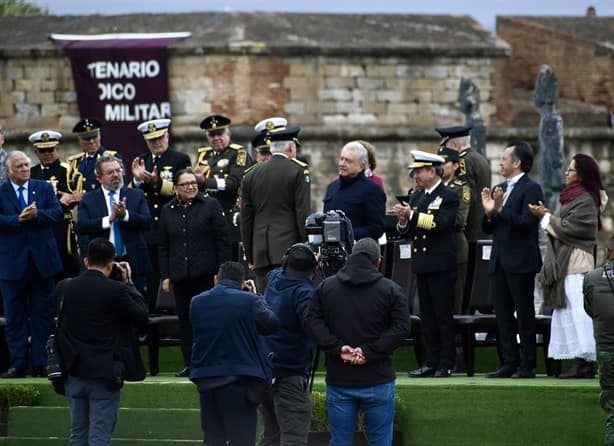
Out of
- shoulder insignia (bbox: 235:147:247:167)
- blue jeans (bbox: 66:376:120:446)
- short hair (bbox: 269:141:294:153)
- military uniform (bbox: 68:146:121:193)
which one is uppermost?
short hair (bbox: 269:141:294:153)

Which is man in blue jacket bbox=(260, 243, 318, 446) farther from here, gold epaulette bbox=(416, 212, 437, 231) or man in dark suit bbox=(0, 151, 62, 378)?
man in dark suit bbox=(0, 151, 62, 378)

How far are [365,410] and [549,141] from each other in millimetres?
16149

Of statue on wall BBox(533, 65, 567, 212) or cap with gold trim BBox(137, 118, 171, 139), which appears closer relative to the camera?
cap with gold trim BBox(137, 118, 171, 139)

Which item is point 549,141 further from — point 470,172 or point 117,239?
point 117,239

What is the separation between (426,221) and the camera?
1174cm

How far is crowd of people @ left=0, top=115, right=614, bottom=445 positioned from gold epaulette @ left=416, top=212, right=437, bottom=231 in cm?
2

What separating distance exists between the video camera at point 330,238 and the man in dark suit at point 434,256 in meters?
1.19

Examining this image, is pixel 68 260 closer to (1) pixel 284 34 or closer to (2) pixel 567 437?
(2) pixel 567 437

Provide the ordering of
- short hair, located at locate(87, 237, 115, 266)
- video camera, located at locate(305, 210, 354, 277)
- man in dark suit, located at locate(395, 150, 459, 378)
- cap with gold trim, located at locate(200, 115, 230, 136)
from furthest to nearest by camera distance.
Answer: cap with gold trim, located at locate(200, 115, 230, 136), man in dark suit, located at locate(395, 150, 459, 378), video camera, located at locate(305, 210, 354, 277), short hair, located at locate(87, 237, 115, 266)

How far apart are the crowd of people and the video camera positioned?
0.48m

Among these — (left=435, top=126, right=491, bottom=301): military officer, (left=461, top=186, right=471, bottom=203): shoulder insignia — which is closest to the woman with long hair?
(left=461, top=186, right=471, bottom=203): shoulder insignia

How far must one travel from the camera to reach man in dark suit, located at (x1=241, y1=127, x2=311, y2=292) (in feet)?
38.8

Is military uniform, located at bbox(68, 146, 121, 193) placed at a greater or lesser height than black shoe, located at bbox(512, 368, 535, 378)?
greater

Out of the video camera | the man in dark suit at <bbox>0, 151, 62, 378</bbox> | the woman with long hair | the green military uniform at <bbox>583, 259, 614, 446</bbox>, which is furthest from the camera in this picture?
the man in dark suit at <bbox>0, 151, 62, 378</bbox>
